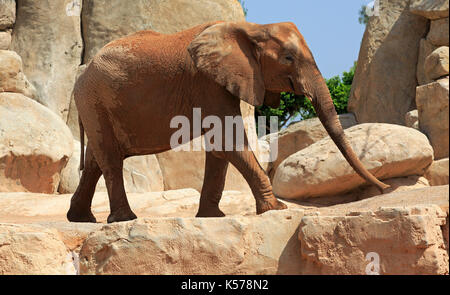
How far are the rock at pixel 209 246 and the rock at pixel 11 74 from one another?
26.0ft

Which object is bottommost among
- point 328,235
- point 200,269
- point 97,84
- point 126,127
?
point 200,269

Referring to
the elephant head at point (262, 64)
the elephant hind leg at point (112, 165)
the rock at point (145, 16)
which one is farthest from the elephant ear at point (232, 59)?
the rock at point (145, 16)

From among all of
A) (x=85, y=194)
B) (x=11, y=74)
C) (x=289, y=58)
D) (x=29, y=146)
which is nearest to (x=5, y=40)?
(x=11, y=74)

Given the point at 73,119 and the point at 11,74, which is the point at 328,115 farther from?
the point at 73,119

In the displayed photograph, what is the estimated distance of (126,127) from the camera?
626 cm

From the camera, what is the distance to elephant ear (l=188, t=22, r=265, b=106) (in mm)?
5719

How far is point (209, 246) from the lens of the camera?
416cm

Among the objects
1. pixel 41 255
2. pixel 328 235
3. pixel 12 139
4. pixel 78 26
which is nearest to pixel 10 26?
pixel 78 26

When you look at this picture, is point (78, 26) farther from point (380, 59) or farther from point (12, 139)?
point (380, 59)

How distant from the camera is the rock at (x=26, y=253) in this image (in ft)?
14.4

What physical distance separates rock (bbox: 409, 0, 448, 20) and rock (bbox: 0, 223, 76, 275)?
36.3 feet

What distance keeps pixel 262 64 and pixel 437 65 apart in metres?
7.63

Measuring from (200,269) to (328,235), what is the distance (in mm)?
847
